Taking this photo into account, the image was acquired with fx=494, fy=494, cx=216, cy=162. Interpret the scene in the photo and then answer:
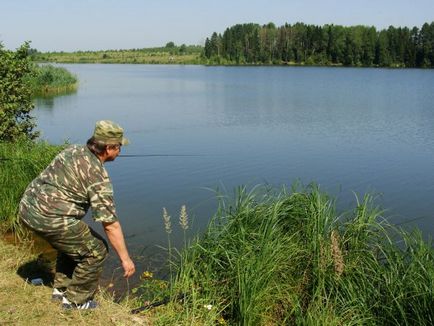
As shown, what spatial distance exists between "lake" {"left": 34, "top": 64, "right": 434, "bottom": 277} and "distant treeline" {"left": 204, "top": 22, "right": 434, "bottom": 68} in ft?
249

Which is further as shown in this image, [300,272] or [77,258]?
[300,272]

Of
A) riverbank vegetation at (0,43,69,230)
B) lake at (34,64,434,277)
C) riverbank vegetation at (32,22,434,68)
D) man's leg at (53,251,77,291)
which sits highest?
riverbank vegetation at (32,22,434,68)

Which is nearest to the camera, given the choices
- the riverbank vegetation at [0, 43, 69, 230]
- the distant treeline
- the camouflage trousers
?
the camouflage trousers

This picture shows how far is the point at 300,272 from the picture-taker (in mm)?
5445

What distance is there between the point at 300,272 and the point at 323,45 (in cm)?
11458

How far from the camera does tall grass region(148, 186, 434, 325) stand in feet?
16.0

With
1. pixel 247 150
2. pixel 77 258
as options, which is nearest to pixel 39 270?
pixel 77 258

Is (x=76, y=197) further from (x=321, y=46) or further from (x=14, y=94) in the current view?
(x=321, y=46)

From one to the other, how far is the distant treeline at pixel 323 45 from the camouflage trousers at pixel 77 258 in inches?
4268

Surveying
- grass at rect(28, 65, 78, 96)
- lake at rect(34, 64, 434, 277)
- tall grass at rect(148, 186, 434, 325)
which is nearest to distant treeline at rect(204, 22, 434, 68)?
lake at rect(34, 64, 434, 277)

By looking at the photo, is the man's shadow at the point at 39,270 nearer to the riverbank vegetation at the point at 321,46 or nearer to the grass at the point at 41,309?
the grass at the point at 41,309

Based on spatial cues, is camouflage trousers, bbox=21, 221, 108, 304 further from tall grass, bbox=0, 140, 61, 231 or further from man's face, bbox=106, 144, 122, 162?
tall grass, bbox=0, 140, 61, 231

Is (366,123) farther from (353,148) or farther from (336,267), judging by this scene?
(336,267)

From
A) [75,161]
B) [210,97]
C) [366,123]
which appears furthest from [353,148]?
[210,97]
